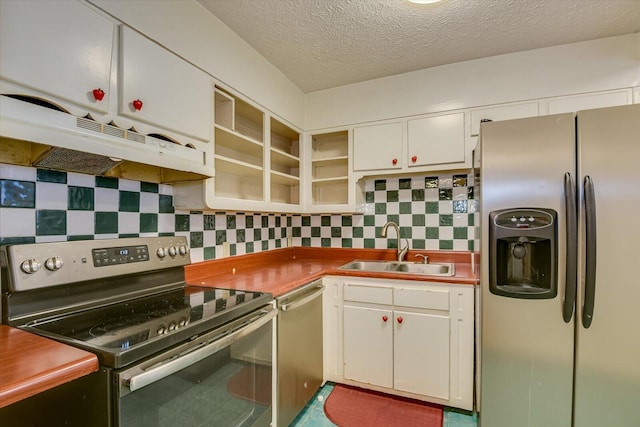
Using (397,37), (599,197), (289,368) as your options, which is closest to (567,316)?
(599,197)

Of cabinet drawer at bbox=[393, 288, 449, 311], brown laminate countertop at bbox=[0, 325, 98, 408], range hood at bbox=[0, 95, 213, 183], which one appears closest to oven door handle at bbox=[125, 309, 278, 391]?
brown laminate countertop at bbox=[0, 325, 98, 408]

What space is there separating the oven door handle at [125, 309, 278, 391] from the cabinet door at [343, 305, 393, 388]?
2.98ft

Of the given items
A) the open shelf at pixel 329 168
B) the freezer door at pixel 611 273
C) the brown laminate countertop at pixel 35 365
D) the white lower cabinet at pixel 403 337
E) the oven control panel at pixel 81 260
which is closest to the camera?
the brown laminate countertop at pixel 35 365

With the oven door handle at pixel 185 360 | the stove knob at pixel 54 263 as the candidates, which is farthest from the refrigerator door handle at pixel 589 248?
the stove knob at pixel 54 263

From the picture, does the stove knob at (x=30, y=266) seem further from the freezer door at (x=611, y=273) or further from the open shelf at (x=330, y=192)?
the freezer door at (x=611, y=273)

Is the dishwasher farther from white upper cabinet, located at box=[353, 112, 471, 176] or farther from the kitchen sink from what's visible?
white upper cabinet, located at box=[353, 112, 471, 176]

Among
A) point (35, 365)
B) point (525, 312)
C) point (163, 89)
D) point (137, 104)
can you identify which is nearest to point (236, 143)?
point (163, 89)

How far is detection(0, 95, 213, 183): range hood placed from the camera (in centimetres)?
81

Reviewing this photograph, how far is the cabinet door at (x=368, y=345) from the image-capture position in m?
1.94

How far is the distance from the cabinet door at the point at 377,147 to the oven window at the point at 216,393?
146 centimetres

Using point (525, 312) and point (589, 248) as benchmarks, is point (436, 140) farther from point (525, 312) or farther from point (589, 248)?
point (525, 312)

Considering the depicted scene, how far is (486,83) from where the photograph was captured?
6.77 feet

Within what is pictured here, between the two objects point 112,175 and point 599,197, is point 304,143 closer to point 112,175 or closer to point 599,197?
point 112,175

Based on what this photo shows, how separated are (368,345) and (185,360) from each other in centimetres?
136
